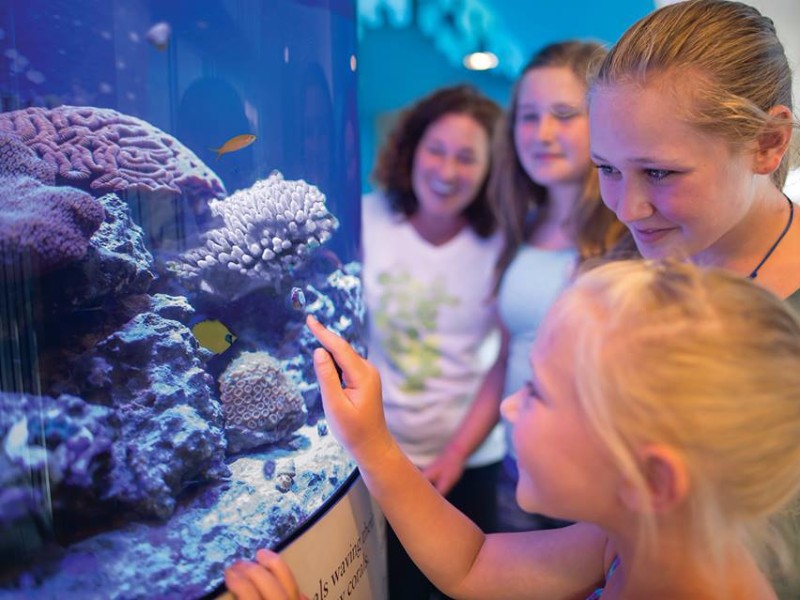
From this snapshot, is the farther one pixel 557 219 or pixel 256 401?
pixel 557 219

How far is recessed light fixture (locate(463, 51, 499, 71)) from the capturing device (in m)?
3.58

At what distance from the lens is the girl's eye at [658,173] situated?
1.29m

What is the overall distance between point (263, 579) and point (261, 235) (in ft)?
1.88

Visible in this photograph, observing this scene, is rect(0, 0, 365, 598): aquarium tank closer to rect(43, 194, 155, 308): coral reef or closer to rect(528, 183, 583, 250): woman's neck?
rect(43, 194, 155, 308): coral reef

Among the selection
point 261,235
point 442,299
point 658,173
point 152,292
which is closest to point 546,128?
point 442,299

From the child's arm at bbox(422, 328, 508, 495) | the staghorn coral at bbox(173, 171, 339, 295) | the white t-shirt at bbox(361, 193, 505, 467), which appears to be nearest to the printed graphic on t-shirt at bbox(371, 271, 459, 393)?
the white t-shirt at bbox(361, 193, 505, 467)

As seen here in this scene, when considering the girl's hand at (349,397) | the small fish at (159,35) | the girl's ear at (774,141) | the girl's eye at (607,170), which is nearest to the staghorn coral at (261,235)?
the girl's hand at (349,397)

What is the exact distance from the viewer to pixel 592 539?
51.0 inches

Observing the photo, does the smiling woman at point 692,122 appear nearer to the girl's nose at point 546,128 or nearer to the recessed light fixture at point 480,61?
the girl's nose at point 546,128

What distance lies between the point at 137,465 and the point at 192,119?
1.80 ft

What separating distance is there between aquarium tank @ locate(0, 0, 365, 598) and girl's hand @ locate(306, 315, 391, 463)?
6 cm

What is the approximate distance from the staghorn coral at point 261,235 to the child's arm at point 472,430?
142 centimetres

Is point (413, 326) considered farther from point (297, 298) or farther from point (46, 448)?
point (46, 448)

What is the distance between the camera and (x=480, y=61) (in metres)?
3.61
